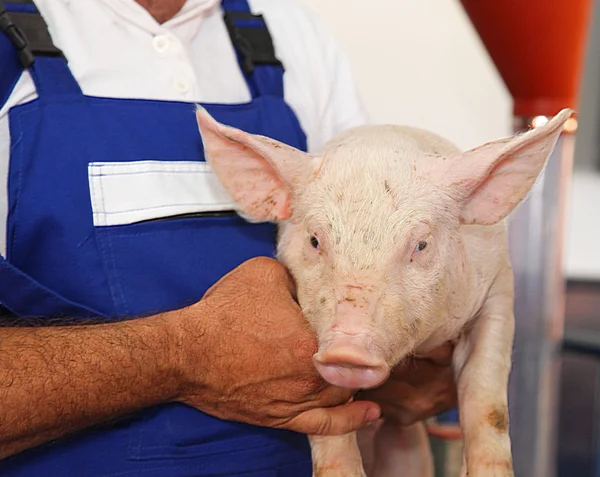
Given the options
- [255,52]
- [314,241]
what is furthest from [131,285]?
[255,52]

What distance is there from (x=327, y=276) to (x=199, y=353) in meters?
0.23

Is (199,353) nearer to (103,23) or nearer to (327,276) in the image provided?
(327,276)

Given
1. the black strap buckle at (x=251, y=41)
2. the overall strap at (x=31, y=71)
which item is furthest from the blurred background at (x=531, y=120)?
the overall strap at (x=31, y=71)

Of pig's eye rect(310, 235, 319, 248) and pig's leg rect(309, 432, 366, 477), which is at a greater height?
pig's eye rect(310, 235, 319, 248)

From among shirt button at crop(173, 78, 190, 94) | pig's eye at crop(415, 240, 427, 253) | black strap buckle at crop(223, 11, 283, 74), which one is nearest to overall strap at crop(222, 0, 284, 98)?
black strap buckle at crop(223, 11, 283, 74)

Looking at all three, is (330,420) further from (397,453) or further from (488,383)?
(397,453)

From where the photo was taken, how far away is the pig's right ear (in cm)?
128

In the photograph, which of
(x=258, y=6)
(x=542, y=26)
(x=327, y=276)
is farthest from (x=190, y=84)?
(x=542, y=26)

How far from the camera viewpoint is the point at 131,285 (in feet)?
4.23

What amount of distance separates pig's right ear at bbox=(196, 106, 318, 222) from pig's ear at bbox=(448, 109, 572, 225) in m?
0.24

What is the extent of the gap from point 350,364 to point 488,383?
386 millimetres

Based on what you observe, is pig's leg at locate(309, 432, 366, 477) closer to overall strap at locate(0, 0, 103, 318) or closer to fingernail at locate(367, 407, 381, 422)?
fingernail at locate(367, 407, 381, 422)

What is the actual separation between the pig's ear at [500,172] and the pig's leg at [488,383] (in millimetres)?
175

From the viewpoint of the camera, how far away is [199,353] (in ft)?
3.95
